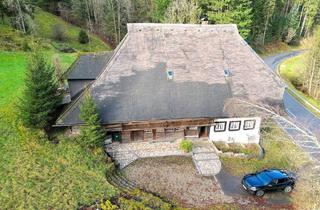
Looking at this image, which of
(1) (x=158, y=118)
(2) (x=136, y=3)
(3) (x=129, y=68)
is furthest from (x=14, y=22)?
(1) (x=158, y=118)

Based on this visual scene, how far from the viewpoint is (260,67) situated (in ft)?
84.7

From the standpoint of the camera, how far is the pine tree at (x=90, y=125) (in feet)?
67.3

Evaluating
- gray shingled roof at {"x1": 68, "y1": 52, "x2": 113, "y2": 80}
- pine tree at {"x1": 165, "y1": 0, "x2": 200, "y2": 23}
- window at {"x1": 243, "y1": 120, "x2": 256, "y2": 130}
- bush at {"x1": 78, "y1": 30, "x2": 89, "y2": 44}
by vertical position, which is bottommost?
window at {"x1": 243, "y1": 120, "x2": 256, "y2": 130}

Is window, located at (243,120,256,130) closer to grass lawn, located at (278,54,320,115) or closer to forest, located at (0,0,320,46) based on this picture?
grass lawn, located at (278,54,320,115)

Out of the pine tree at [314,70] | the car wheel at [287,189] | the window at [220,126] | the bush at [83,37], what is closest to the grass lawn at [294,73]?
the pine tree at [314,70]

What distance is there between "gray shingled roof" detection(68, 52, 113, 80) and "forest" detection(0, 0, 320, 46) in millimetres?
17437

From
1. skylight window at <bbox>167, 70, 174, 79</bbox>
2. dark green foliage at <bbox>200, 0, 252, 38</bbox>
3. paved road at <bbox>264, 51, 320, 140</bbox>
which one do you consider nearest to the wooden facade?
skylight window at <bbox>167, 70, 174, 79</bbox>

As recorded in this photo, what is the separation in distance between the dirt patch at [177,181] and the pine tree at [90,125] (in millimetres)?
3022

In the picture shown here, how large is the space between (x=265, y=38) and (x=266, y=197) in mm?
50477

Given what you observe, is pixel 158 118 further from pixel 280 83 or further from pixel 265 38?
pixel 265 38

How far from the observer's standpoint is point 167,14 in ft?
149

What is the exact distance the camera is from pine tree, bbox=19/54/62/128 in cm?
2103

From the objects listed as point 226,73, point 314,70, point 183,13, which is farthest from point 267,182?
point 183,13

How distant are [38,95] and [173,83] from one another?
32.4ft
